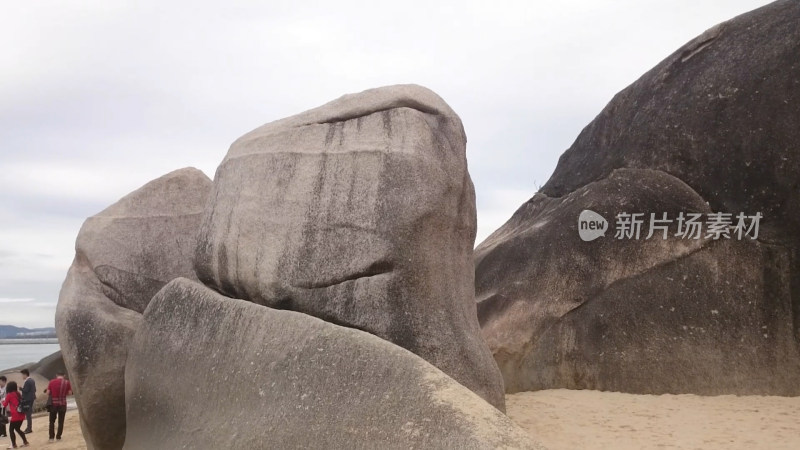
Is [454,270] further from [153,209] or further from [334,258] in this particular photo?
[153,209]

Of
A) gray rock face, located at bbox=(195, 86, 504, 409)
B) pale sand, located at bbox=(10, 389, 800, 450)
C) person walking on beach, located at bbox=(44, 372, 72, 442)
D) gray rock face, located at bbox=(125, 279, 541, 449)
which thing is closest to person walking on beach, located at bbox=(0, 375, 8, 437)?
person walking on beach, located at bbox=(44, 372, 72, 442)

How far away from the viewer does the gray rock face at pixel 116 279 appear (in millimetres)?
7316

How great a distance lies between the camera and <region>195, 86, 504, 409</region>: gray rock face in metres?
6.14

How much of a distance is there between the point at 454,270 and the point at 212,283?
6.98 ft

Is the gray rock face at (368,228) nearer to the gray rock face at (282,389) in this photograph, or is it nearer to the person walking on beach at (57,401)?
the gray rock face at (282,389)

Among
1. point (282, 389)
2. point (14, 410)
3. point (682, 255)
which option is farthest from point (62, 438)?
point (682, 255)

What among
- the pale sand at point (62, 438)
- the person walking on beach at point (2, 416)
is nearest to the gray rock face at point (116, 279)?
the pale sand at point (62, 438)

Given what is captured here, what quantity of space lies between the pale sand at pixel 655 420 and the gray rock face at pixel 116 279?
3.81 meters

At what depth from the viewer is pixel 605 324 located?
941 cm

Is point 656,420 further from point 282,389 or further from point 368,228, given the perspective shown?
point 282,389

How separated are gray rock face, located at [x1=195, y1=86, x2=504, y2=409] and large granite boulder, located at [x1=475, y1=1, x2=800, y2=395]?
3.14m

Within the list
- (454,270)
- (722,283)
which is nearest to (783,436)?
(722,283)

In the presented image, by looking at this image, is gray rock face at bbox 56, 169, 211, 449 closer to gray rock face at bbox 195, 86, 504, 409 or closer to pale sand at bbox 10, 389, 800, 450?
gray rock face at bbox 195, 86, 504, 409

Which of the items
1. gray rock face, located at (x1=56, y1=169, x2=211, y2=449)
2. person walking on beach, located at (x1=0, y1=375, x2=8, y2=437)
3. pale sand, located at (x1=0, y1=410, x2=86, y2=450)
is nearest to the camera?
gray rock face, located at (x1=56, y1=169, x2=211, y2=449)
